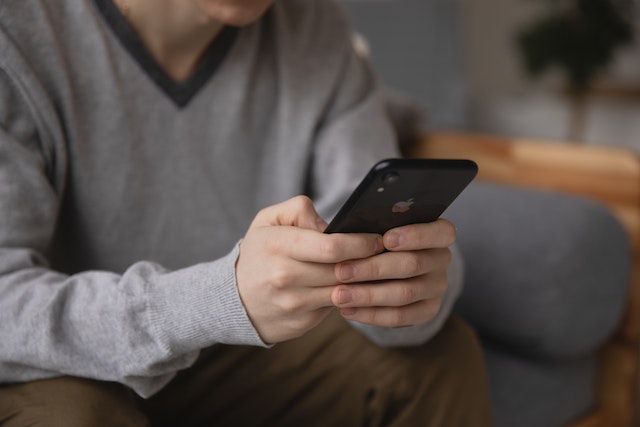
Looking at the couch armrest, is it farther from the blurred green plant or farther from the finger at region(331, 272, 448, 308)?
the blurred green plant

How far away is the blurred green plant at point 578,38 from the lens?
2.48 meters

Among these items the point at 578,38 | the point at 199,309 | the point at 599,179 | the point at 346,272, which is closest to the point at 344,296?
the point at 346,272

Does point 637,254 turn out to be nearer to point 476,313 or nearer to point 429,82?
point 476,313

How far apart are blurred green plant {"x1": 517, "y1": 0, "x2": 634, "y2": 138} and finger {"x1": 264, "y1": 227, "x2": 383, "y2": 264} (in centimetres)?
220

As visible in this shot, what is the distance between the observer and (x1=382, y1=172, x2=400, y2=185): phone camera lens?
508mm

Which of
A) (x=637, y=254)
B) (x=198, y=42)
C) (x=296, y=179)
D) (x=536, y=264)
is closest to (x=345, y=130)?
(x=296, y=179)

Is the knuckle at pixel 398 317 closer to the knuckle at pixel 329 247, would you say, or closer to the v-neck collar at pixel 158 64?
the knuckle at pixel 329 247

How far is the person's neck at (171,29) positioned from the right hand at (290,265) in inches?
11.2

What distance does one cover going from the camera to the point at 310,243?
0.54 m

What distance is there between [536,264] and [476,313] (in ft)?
0.33

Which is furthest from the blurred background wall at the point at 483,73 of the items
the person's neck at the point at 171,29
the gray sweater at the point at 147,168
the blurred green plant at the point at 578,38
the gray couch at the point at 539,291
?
the person's neck at the point at 171,29

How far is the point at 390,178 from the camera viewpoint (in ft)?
1.68

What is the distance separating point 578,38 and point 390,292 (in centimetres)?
219

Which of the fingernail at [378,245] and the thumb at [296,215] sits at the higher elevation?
the thumb at [296,215]
